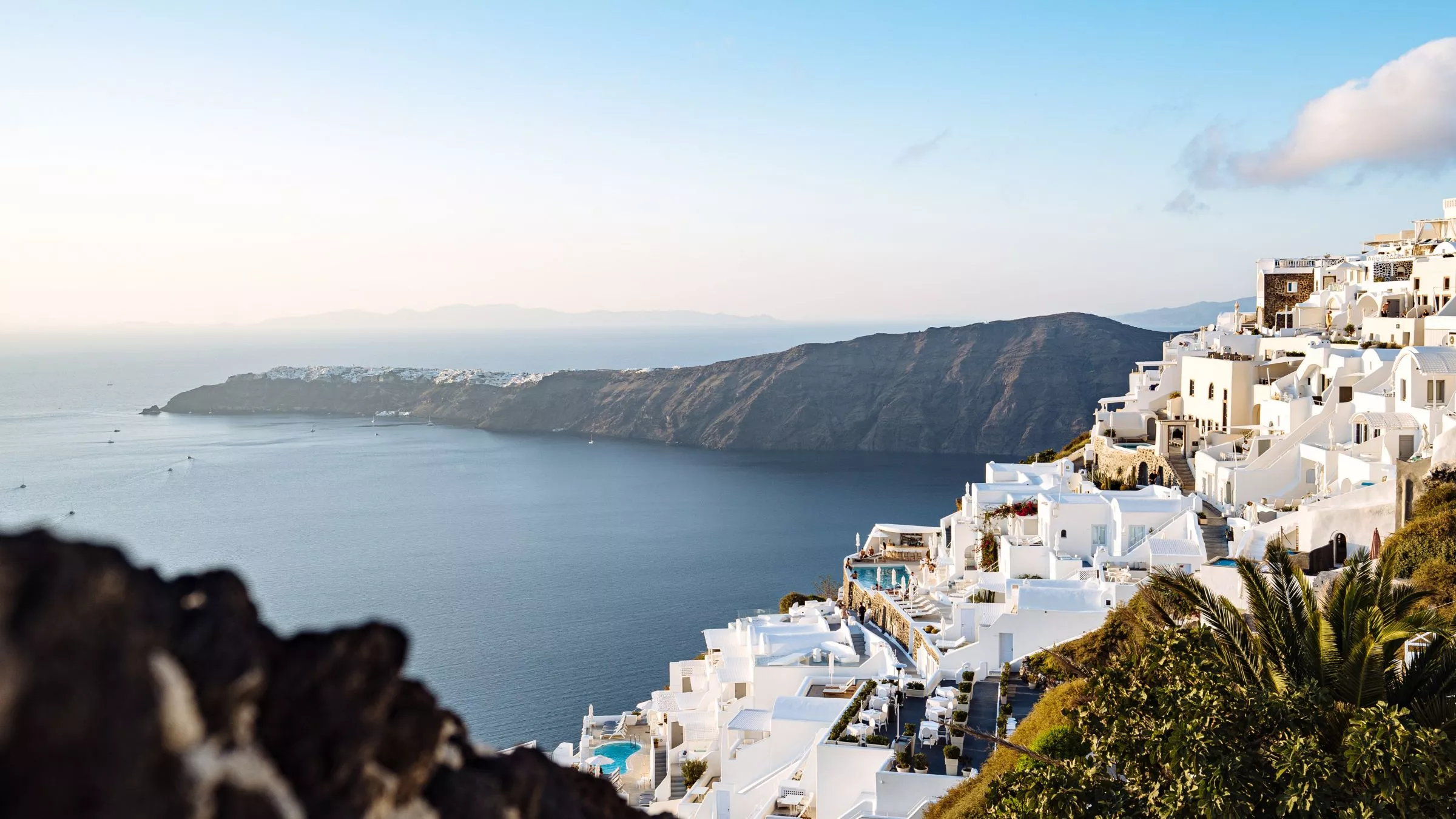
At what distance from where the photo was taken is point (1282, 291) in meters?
34.4

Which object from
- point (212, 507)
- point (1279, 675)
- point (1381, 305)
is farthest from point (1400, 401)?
point (212, 507)

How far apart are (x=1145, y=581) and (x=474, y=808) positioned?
15225mm

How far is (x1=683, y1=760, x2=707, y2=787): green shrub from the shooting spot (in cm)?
1811

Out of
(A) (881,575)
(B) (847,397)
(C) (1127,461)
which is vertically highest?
(C) (1127,461)

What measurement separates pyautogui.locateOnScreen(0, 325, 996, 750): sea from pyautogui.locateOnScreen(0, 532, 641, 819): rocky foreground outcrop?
0.44 ft

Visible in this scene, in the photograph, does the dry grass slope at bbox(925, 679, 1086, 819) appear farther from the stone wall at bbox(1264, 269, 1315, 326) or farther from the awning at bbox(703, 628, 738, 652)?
the stone wall at bbox(1264, 269, 1315, 326)

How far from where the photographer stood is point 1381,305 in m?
27.5

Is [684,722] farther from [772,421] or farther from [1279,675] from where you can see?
[772,421]

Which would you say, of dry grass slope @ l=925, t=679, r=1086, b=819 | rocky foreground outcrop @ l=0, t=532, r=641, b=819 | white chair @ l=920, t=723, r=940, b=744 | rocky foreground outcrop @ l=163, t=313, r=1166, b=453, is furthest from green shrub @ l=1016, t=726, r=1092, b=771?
rocky foreground outcrop @ l=163, t=313, r=1166, b=453

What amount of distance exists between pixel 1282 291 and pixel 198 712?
37.7 m

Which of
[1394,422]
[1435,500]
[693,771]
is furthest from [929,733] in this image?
[1394,422]

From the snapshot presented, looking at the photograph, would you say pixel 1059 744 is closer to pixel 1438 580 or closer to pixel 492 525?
pixel 1438 580

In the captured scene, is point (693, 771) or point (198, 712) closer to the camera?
point (198, 712)

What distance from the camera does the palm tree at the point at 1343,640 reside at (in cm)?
653
